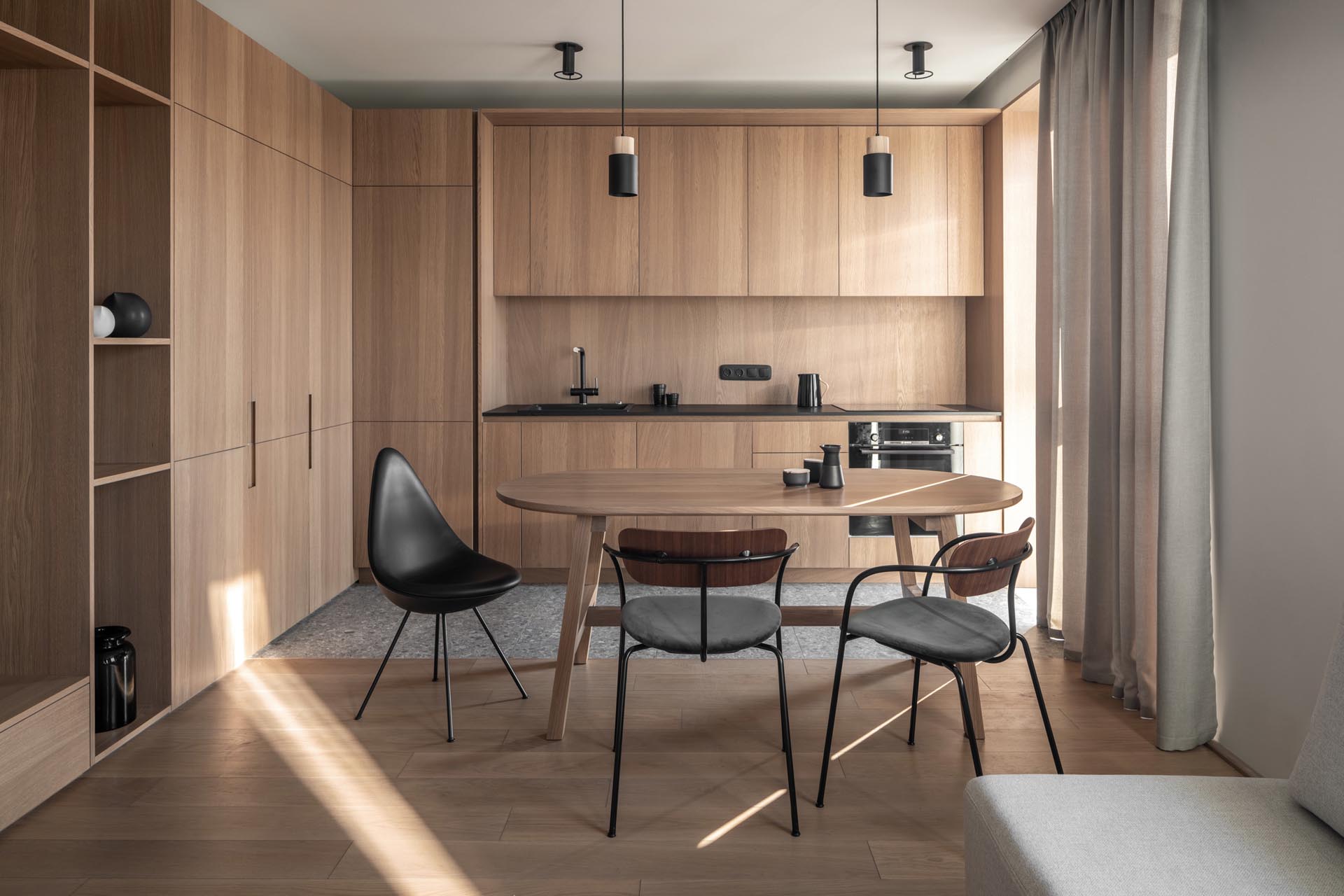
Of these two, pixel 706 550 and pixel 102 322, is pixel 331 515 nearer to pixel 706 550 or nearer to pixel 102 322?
pixel 102 322

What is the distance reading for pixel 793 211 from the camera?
5121 mm

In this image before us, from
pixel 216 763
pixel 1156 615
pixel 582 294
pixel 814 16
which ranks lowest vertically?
pixel 216 763

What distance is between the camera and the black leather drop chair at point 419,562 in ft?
9.94

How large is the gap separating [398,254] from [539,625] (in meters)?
2.16

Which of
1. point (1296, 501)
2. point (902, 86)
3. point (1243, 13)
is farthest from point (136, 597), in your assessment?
point (902, 86)

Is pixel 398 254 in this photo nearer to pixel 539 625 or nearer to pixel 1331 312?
pixel 539 625

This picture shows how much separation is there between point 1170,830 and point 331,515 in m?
4.07

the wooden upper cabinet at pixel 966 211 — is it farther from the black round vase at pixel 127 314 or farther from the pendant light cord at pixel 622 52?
the black round vase at pixel 127 314

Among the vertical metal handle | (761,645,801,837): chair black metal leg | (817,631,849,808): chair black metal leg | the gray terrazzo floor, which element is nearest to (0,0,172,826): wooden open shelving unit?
the vertical metal handle

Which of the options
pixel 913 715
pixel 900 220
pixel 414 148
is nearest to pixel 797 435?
pixel 900 220

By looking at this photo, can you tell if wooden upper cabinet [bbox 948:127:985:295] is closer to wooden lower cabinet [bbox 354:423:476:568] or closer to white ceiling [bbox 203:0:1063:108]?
white ceiling [bbox 203:0:1063:108]

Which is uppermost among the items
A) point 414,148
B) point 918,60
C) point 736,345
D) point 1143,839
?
point 918,60

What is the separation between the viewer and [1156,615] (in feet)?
9.73

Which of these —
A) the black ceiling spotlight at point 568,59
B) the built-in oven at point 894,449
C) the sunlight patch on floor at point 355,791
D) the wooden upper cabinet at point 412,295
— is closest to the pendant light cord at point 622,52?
the black ceiling spotlight at point 568,59
